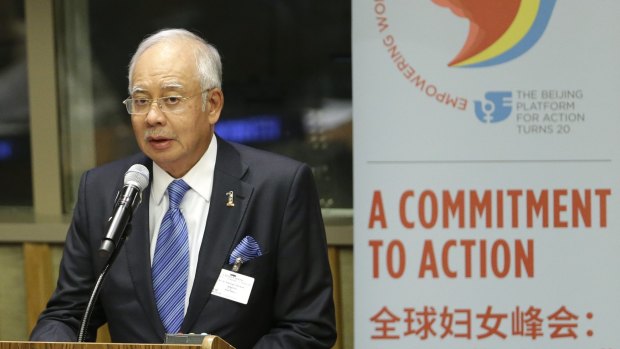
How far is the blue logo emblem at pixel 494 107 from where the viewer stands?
364 centimetres

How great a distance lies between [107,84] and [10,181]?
0.66 metres

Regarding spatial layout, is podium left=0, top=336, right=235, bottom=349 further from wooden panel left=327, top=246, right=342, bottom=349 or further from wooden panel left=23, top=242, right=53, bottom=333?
wooden panel left=23, top=242, right=53, bottom=333

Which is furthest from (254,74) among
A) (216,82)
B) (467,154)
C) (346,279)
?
(216,82)

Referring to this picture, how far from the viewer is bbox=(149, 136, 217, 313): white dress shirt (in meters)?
2.66

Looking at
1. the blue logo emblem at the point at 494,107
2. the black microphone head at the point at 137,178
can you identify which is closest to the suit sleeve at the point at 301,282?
the black microphone head at the point at 137,178

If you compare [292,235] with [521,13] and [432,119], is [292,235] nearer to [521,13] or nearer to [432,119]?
[432,119]

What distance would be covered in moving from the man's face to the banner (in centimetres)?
117

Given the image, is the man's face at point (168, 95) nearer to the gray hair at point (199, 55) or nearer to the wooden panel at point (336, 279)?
the gray hair at point (199, 55)

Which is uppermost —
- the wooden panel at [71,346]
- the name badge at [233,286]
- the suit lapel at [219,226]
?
the suit lapel at [219,226]

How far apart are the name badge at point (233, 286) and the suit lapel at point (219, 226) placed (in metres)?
0.02

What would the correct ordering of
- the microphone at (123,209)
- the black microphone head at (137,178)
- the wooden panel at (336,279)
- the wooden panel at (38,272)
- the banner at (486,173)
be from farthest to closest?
the wooden panel at (38,272), the wooden panel at (336,279), the banner at (486,173), the black microphone head at (137,178), the microphone at (123,209)

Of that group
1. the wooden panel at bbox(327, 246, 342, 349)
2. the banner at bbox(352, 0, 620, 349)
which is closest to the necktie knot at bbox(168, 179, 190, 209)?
the banner at bbox(352, 0, 620, 349)

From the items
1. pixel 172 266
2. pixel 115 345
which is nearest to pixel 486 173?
pixel 172 266

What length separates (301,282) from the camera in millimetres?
2629
